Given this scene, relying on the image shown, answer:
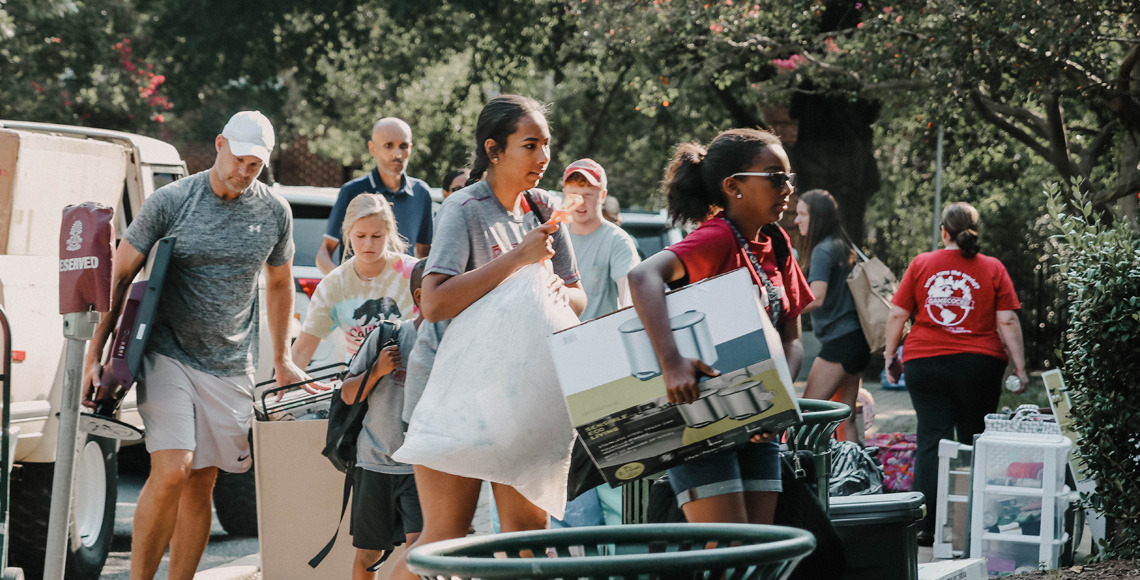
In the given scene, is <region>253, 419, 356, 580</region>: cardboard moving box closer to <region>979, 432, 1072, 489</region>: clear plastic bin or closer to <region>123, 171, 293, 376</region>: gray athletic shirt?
<region>123, 171, 293, 376</region>: gray athletic shirt

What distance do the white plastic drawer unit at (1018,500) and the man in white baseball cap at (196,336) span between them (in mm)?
3497

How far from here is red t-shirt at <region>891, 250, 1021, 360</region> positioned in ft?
23.2

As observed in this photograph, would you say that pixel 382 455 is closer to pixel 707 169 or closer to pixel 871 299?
pixel 707 169

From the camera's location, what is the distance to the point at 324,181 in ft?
116

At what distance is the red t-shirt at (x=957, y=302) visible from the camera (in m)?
7.06

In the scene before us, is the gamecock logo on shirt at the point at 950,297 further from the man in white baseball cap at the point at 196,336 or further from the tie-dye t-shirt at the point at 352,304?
the man in white baseball cap at the point at 196,336

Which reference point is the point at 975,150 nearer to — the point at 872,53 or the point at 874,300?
the point at 872,53

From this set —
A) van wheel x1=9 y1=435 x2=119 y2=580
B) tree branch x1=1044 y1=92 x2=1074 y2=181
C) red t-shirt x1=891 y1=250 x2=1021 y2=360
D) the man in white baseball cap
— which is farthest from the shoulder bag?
tree branch x1=1044 y1=92 x2=1074 y2=181

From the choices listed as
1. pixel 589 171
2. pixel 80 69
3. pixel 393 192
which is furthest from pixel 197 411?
pixel 80 69

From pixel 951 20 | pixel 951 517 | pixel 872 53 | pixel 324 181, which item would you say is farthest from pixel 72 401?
pixel 324 181

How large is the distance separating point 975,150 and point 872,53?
296 inches

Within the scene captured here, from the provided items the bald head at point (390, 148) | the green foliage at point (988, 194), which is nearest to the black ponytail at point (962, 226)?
the bald head at point (390, 148)

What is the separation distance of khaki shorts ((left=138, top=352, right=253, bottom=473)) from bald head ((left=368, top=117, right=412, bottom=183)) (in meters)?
2.15

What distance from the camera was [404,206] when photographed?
709cm
